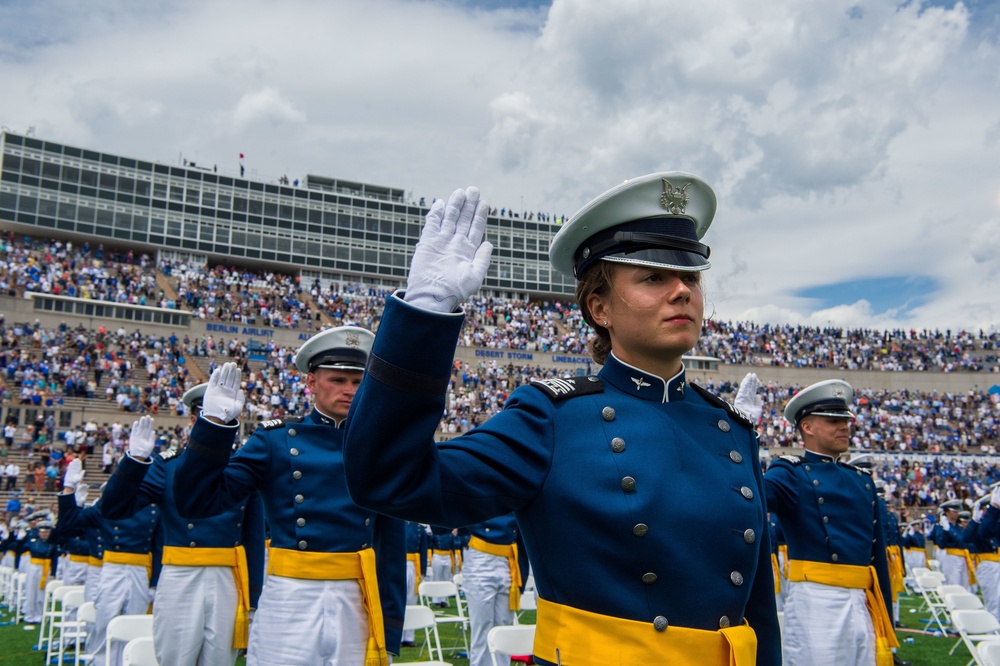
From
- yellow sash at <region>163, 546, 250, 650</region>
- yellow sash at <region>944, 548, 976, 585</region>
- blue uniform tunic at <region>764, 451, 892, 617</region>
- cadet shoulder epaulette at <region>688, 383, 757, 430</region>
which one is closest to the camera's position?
cadet shoulder epaulette at <region>688, 383, 757, 430</region>

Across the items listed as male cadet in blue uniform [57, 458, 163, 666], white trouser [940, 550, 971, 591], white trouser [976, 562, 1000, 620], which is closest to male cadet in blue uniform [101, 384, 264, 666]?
male cadet in blue uniform [57, 458, 163, 666]

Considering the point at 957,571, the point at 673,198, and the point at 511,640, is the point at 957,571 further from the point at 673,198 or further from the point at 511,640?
the point at 673,198

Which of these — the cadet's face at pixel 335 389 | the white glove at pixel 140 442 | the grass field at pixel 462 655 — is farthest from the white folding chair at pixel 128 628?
the grass field at pixel 462 655

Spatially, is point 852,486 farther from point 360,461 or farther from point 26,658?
point 26,658

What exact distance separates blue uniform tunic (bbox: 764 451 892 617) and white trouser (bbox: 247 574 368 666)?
3.36 m

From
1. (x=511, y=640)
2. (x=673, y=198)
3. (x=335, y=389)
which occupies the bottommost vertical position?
(x=511, y=640)

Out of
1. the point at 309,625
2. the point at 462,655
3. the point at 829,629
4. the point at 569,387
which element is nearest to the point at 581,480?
the point at 569,387

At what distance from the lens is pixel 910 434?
134 ft

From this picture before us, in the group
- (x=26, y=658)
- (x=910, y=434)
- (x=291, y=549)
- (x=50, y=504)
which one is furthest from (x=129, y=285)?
(x=291, y=549)

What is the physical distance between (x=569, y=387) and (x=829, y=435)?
491 centimetres

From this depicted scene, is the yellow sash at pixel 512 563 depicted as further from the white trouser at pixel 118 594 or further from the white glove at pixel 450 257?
the white glove at pixel 450 257

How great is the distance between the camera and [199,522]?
6.73m

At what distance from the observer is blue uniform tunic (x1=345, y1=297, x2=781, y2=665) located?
1.96 m

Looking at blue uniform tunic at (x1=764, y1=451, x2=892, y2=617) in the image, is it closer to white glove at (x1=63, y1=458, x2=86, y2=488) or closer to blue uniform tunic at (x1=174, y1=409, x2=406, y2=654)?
blue uniform tunic at (x1=174, y1=409, x2=406, y2=654)
